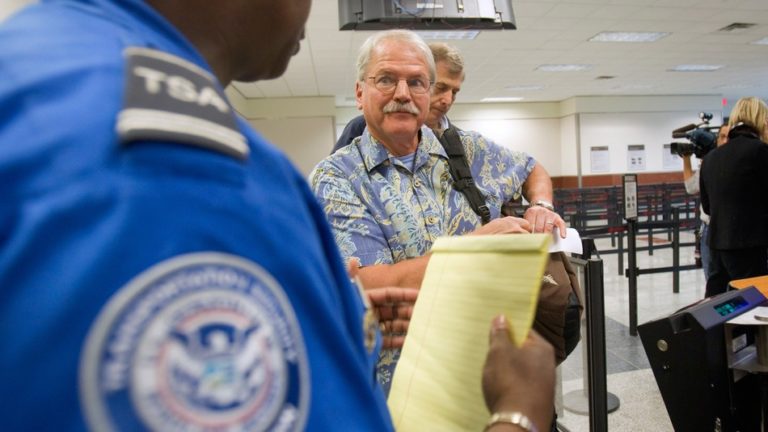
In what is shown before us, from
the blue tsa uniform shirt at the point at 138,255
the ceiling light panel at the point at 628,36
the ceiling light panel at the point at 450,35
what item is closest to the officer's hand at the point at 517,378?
the blue tsa uniform shirt at the point at 138,255

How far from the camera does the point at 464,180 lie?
4.33ft

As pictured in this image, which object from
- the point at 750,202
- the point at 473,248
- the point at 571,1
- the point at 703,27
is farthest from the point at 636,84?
the point at 473,248

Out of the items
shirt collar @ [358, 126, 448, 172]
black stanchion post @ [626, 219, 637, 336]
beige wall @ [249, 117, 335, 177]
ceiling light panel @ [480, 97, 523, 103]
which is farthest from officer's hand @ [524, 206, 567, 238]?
ceiling light panel @ [480, 97, 523, 103]

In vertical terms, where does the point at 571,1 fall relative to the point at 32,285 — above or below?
above

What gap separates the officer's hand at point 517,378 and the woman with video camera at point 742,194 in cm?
331

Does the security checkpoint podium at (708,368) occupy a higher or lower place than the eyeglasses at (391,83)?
lower

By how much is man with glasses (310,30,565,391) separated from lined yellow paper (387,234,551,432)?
0.39 m

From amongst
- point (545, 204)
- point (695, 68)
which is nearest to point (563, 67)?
point (695, 68)

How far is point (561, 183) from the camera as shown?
594 inches

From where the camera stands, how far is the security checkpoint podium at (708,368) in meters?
1.56

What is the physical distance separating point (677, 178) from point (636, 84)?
411cm

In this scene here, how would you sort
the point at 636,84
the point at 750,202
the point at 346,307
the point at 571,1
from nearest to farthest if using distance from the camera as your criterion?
1. the point at 346,307
2. the point at 750,202
3. the point at 571,1
4. the point at 636,84

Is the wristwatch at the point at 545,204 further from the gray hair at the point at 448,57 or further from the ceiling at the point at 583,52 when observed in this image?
the ceiling at the point at 583,52

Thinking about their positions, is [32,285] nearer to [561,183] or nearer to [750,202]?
[750,202]
